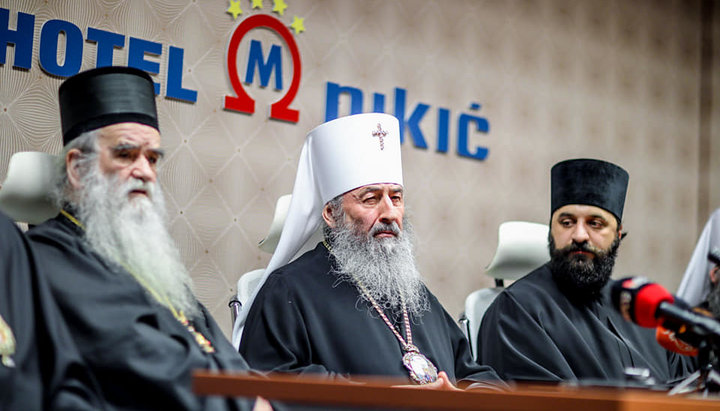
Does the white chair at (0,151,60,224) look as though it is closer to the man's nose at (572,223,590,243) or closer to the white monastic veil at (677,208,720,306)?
the man's nose at (572,223,590,243)

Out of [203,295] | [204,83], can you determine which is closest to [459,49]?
[204,83]

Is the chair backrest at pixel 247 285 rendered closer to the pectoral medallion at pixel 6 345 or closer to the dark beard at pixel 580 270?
the dark beard at pixel 580 270

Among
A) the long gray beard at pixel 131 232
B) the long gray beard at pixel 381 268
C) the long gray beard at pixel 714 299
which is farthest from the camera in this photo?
the long gray beard at pixel 714 299

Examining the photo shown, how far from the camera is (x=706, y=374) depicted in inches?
75.6

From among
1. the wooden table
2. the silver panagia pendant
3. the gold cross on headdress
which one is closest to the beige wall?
the gold cross on headdress

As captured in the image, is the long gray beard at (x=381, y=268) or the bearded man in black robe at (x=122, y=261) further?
the long gray beard at (x=381, y=268)

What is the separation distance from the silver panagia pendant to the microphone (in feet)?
5.24

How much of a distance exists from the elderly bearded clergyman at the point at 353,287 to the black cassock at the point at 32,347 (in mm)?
998

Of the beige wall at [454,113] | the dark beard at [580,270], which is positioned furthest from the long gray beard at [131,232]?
the dark beard at [580,270]

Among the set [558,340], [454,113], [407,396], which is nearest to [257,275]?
[558,340]

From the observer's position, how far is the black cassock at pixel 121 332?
2354 millimetres

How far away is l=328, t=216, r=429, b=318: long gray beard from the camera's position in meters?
3.60

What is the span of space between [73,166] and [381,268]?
1380 millimetres

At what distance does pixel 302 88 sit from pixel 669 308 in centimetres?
346
